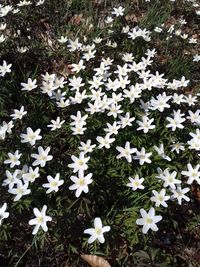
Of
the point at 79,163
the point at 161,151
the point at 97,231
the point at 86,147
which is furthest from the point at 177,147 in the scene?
the point at 97,231

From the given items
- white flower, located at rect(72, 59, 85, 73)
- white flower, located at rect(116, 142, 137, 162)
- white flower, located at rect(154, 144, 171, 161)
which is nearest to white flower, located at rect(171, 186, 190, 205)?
white flower, located at rect(154, 144, 171, 161)

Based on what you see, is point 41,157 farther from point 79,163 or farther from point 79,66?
point 79,66

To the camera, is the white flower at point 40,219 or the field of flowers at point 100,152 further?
the field of flowers at point 100,152

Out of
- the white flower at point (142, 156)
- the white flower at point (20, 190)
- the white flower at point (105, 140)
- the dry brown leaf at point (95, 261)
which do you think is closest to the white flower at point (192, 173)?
the white flower at point (142, 156)

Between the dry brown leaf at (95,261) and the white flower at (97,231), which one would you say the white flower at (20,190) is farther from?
the dry brown leaf at (95,261)

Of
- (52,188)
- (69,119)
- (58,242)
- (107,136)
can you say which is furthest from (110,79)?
(58,242)

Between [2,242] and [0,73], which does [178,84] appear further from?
[2,242]
